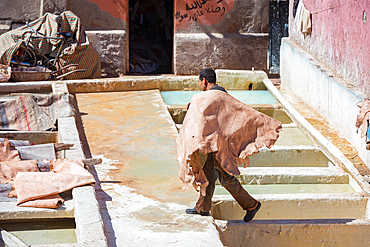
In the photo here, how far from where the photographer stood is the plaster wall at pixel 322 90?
652cm

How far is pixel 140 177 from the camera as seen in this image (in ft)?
17.9

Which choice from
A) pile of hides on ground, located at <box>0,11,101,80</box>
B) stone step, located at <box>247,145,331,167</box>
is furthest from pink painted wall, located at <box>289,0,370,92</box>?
pile of hides on ground, located at <box>0,11,101,80</box>

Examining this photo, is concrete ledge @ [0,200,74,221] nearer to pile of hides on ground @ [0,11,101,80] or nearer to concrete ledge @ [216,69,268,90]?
pile of hides on ground @ [0,11,101,80]

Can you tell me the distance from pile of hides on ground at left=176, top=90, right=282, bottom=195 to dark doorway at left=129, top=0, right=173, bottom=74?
8.98 m

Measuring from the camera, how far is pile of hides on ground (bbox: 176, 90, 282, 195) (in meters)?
3.93

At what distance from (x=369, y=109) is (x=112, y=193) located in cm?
287

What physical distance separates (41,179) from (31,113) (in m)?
2.97

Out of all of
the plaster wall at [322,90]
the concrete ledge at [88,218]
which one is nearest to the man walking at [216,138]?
the concrete ledge at [88,218]

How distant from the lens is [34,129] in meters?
7.13

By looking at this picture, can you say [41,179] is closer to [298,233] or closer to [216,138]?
[216,138]

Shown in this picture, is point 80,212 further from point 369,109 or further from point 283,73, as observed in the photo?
point 283,73

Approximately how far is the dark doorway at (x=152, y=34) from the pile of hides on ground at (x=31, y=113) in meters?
5.48

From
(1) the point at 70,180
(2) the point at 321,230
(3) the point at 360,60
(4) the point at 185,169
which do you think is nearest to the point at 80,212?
(1) the point at 70,180

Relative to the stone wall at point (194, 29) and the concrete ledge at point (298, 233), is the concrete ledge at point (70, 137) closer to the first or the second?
the concrete ledge at point (298, 233)
